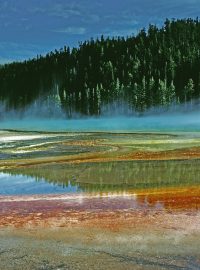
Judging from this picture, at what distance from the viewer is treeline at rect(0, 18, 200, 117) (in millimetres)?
143125

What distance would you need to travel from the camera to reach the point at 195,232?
10203 millimetres

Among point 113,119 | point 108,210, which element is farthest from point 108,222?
point 113,119

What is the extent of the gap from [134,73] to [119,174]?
14387 cm

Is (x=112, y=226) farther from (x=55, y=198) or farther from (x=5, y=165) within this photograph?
(x=5, y=165)

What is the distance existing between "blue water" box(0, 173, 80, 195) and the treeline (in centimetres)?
11935

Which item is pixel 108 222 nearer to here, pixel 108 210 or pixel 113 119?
pixel 108 210

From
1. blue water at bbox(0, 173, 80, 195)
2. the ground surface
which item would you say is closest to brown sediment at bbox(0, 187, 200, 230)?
the ground surface

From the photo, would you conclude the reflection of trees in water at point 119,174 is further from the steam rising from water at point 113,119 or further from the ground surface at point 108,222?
the steam rising from water at point 113,119

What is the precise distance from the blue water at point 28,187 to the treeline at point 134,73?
119354mm

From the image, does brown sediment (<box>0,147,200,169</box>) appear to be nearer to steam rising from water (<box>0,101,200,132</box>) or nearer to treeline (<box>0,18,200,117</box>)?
A: steam rising from water (<box>0,101,200,132</box>)

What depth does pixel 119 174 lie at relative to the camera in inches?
806

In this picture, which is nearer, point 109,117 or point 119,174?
point 119,174

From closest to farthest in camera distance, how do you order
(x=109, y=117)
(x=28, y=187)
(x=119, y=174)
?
(x=28, y=187)
(x=119, y=174)
(x=109, y=117)

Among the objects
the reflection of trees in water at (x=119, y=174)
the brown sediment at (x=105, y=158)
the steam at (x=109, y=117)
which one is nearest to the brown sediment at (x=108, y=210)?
the reflection of trees in water at (x=119, y=174)
